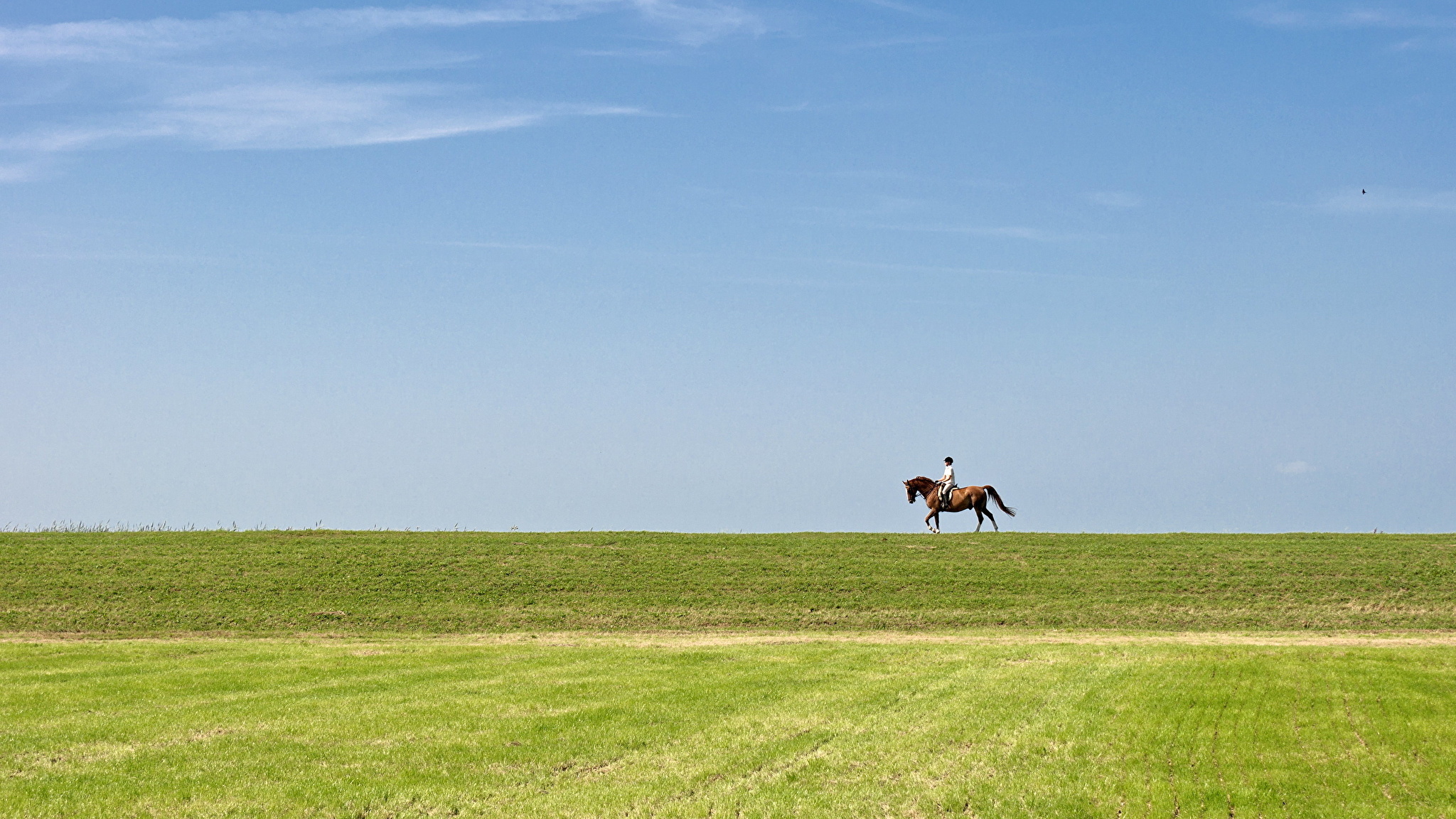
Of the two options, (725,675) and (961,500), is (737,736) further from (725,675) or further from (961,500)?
(961,500)

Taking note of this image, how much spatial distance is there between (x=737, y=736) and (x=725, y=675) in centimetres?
744

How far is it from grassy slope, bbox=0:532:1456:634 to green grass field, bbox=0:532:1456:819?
0.56 feet

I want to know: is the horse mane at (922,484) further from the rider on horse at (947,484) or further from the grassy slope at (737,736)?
the grassy slope at (737,736)

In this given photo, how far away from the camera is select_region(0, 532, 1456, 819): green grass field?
571 inches

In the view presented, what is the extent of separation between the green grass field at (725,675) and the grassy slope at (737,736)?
0.08 m

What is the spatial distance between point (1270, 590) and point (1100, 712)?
22.7 metres

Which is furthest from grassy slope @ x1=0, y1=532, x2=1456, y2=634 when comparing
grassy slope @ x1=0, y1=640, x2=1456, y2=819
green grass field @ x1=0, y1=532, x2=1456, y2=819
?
grassy slope @ x1=0, y1=640, x2=1456, y2=819

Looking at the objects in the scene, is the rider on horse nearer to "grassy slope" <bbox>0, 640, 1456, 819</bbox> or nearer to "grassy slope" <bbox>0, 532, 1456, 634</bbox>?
"grassy slope" <bbox>0, 532, 1456, 634</bbox>

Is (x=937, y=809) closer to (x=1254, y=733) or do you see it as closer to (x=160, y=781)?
(x=1254, y=733)

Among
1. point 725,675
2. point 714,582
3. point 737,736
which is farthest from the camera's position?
point 714,582

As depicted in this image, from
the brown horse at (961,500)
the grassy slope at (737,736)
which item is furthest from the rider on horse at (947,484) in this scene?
the grassy slope at (737,736)

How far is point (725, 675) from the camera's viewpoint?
25.3 metres

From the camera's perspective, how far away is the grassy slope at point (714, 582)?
36719mm

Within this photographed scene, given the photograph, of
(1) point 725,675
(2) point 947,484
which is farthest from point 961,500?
(1) point 725,675
